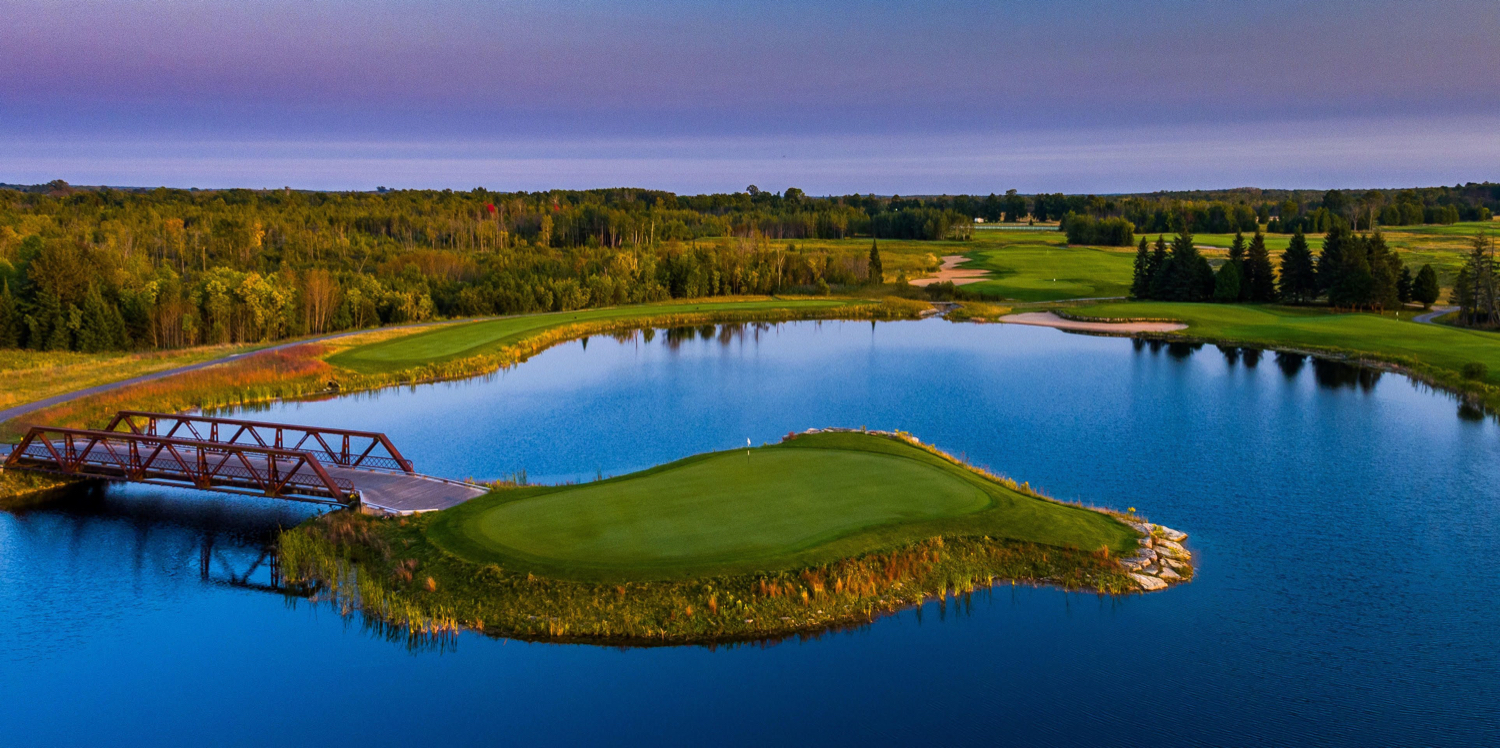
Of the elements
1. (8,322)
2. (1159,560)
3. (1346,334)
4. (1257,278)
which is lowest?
(1159,560)

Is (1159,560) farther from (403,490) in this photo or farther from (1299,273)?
(1299,273)

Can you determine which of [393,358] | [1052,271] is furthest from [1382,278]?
[393,358]

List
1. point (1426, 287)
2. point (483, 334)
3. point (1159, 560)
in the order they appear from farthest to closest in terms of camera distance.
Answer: point (1426, 287)
point (483, 334)
point (1159, 560)

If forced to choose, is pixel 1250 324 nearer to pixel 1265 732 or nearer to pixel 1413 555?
pixel 1413 555

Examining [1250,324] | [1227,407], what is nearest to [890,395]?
[1227,407]

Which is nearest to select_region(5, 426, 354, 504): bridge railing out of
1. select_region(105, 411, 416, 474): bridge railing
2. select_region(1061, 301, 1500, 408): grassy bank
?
select_region(105, 411, 416, 474): bridge railing

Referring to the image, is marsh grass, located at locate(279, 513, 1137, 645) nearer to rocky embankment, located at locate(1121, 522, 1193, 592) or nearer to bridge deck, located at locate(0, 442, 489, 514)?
rocky embankment, located at locate(1121, 522, 1193, 592)

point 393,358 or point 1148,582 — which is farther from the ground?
point 393,358

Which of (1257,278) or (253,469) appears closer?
(253,469)

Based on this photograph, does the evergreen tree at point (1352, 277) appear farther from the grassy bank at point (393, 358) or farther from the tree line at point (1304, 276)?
the grassy bank at point (393, 358)
